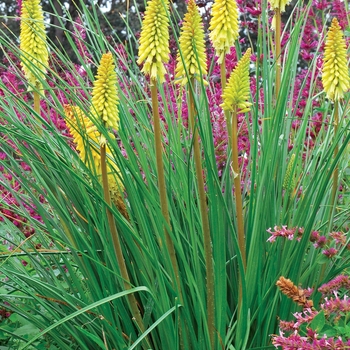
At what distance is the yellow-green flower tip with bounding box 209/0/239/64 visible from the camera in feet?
6.72

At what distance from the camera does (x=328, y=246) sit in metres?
2.33

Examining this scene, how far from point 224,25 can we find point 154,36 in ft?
1.07

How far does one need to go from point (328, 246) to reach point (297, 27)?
33.8 inches

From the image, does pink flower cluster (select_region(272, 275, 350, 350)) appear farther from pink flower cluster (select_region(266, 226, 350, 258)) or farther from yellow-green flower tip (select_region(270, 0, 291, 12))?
yellow-green flower tip (select_region(270, 0, 291, 12))

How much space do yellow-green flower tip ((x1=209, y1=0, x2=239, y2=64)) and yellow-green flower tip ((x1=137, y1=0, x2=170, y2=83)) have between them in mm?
258

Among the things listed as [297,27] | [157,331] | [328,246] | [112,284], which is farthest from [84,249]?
[297,27]

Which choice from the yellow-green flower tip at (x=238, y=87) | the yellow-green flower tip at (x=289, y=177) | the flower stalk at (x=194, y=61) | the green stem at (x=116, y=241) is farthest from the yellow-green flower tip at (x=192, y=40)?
the yellow-green flower tip at (x=289, y=177)

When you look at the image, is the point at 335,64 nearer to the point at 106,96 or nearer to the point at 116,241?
the point at 106,96

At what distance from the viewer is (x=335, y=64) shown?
2.30m

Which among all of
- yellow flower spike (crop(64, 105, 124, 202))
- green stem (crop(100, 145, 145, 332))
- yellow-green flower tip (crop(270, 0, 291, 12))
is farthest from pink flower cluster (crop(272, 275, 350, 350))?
yellow-green flower tip (crop(270, 0, 291, 12))

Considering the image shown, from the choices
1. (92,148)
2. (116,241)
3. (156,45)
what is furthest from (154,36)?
(116,241)

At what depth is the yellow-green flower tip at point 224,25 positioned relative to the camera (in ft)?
6.72

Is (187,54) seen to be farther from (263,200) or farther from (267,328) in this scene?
(267,328)

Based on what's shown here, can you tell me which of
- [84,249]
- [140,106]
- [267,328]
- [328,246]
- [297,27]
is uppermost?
[297,27]
